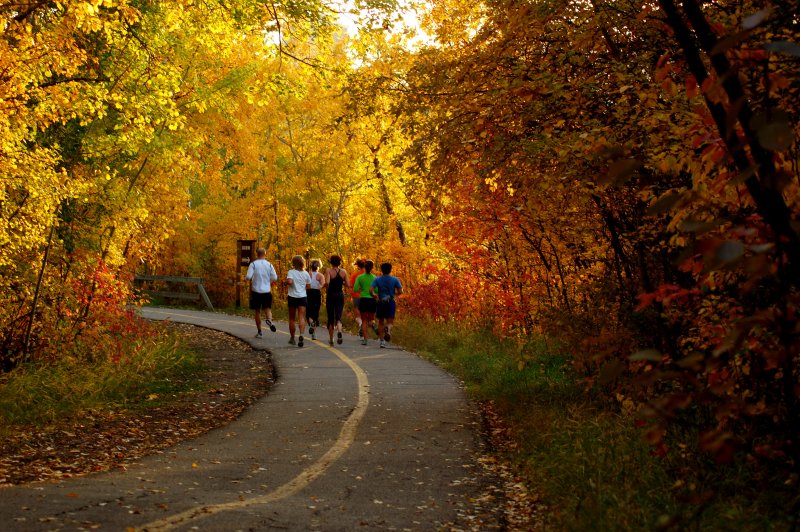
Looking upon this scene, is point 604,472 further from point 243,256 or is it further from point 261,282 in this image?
point 243,256

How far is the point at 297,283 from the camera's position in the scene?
774 inches

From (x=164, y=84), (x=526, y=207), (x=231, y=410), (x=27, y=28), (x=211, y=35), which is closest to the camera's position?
(x=27, y=28)

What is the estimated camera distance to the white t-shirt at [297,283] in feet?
64.0

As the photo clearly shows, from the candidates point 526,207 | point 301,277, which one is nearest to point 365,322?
point 301,277

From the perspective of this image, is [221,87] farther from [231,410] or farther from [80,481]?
[80,481]

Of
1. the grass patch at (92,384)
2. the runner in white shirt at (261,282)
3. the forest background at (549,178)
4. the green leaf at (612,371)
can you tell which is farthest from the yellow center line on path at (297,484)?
the runner in white shirt at (261,282)

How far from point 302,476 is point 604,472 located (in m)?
2.74

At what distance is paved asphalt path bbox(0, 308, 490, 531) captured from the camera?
243 inches

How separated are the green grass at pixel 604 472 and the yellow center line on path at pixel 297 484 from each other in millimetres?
1821

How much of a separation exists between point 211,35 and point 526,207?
27.3 feet

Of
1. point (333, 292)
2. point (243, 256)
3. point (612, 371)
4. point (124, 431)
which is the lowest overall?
point (124, 431)

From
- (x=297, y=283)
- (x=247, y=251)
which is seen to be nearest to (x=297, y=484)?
(x=297, y=283)

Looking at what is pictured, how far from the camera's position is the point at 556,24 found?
8.70 meters

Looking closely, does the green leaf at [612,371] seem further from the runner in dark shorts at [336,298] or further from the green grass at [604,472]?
the runner in dark shorts at [336,298]
